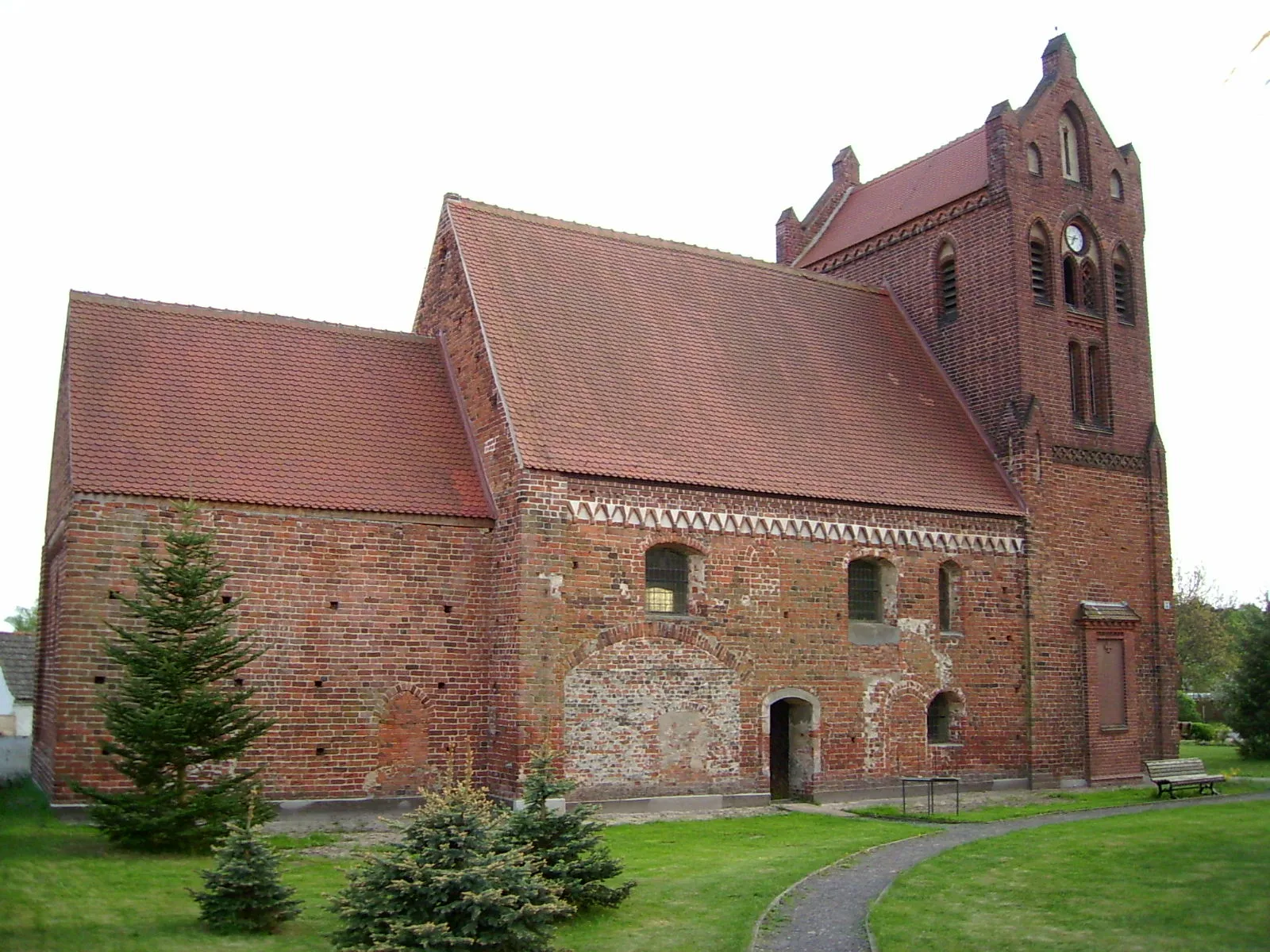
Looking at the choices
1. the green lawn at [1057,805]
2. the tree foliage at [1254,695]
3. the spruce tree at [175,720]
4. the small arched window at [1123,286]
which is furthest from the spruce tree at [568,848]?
the tree foliage at [1254,695]

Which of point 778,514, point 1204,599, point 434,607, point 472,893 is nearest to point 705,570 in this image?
point 778,514

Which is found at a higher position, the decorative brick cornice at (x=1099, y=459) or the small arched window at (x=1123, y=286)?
the small arched window at (x=1123, y=286)

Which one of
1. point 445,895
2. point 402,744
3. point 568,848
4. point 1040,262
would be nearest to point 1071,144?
point 1040,262

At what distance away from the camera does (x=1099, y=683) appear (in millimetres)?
26781

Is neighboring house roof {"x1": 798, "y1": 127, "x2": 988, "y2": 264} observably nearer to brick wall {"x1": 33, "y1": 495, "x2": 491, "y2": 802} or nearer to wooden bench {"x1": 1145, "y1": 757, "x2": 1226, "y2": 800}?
wooden bench {"x1": 1145, "y1": 757, "x2": 1226, "y2": 800}

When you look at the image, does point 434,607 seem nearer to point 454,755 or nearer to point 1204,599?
point 454,755

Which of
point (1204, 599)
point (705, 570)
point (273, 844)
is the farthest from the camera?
point (1204, 599)

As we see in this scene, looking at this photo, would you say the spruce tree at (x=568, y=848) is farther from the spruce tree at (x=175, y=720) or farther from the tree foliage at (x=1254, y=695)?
the tree foliage at (x=1254, y=695)

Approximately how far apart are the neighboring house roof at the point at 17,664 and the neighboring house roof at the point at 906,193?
85.6 ft

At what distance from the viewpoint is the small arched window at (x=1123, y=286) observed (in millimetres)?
29641

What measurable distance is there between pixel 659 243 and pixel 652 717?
11621 mm

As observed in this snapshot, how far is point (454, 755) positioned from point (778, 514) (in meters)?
7.39

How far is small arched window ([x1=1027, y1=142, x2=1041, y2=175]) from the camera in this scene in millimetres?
28438

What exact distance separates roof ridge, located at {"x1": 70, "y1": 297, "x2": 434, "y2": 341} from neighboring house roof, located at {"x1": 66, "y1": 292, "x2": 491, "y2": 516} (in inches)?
1.1
